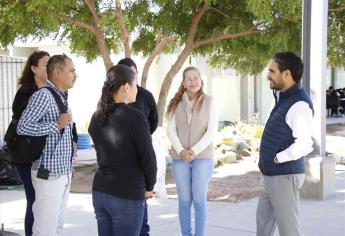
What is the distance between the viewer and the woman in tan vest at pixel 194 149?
5336mm

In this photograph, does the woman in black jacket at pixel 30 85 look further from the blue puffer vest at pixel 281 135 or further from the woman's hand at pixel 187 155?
the blue puffer vest at pixel 281 135

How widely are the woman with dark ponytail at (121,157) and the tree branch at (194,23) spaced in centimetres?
636

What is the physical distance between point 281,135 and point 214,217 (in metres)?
3.00

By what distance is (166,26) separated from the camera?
983cm

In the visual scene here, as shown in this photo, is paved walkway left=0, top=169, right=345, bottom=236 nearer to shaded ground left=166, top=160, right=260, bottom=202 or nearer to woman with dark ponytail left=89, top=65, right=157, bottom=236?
shaded ground left=166, top=160, right=260, bottom=202

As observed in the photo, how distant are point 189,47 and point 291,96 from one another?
614 cm

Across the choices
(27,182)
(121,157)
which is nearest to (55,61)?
(27,182)

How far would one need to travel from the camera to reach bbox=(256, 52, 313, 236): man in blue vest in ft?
13.6

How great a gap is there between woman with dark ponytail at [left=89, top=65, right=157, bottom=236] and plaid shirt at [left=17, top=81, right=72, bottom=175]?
621 millimetres

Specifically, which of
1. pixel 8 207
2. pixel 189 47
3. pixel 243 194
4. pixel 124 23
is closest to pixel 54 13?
pixel 124 23

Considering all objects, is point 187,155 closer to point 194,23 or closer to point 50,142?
point 50,142

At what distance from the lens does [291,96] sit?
4.21m

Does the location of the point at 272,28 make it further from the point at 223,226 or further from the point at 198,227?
the point at 198,227

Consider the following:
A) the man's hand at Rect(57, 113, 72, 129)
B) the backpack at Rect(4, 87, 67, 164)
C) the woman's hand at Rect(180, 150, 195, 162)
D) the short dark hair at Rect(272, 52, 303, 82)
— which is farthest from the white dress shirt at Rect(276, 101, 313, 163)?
the backpack at Rect(4, 87, 67, 164)
